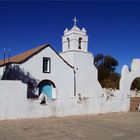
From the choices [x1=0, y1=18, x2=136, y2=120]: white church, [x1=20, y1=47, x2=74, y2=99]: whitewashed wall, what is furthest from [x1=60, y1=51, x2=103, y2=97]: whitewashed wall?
[x1=20, y1=47, x2=74, y2=99]: whitewashed wall

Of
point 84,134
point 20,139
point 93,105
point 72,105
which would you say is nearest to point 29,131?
point 20,139

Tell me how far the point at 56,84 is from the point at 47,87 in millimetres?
988

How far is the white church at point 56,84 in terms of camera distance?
59.5 ft

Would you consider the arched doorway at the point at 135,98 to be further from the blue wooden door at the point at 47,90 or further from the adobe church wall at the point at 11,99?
the adobe church wall at the point at 11,99

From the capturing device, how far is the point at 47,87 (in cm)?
2759

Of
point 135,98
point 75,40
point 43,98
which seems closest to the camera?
point 43,98

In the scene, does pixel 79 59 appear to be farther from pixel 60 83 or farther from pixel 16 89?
pixel 16 89

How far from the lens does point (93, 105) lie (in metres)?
22.4

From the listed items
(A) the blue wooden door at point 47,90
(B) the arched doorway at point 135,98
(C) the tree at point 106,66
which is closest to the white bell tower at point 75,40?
(A) the blue wooden door at point 47,90

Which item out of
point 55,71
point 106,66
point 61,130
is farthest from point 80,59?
point 106,66

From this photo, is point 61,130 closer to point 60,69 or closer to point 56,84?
point 56,84

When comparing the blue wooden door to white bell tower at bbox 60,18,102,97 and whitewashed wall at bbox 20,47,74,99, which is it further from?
white bell tower at bbox 60,18,102,97

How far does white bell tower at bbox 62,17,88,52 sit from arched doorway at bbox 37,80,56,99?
16.6ft

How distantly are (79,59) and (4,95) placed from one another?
14086 millimetres
